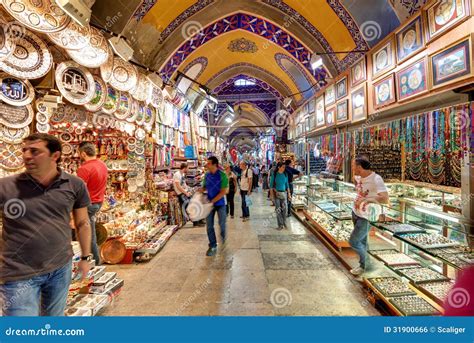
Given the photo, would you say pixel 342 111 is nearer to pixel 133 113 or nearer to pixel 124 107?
pixel 133 113

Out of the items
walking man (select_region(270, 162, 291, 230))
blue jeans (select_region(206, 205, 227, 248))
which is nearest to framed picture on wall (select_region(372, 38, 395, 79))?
walking man (select_region(270, 162, 291, 230))

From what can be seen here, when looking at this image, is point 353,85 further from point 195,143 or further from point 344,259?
point 195,143

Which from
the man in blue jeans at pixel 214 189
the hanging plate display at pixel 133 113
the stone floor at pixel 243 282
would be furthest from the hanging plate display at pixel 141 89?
the stone floor at pixel 243 282

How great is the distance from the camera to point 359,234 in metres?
3.11

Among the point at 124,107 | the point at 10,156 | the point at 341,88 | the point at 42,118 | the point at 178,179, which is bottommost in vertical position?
the point at 178,179

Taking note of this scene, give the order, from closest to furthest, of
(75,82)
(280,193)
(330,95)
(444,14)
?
(444,14)
(75,82)
(280,193)
(330,95)

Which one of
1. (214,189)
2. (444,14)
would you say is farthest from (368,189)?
(214,189)

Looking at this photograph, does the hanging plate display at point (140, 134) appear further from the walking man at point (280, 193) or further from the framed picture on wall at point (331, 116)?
the framed picture on wall at point (331, 116)

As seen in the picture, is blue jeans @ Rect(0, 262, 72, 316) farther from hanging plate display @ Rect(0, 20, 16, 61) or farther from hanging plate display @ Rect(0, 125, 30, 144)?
hanging plate display @ Rect(0, 20, 16, 61)

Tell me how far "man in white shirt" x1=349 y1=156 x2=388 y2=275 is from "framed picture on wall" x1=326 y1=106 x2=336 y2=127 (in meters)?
3.18

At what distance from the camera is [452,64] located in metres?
2.58

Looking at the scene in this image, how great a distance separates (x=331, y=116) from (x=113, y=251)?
5.49 m

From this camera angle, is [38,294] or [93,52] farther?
[93,52]

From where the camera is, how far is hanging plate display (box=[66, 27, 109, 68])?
3164 mm
